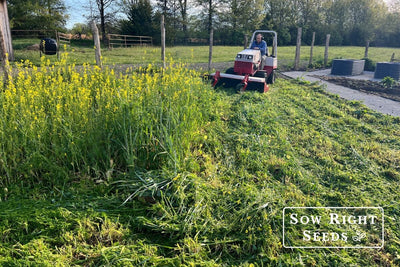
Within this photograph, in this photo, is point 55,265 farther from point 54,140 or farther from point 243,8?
point 243,8

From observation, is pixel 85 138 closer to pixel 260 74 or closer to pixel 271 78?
pixel 260 74

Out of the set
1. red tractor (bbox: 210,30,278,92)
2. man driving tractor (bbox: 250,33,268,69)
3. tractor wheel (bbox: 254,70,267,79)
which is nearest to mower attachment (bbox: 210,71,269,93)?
red tractor (bbox: 210,30,278,92)

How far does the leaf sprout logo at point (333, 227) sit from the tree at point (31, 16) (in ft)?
92.1

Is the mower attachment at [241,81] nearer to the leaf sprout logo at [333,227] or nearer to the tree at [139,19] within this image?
the leaf sprout logo at [333,227]

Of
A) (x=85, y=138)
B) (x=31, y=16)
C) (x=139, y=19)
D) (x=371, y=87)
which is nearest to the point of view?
(x=85, y=138)

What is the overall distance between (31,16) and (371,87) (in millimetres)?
27976

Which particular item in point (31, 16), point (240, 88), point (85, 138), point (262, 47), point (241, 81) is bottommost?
point (85, 138)

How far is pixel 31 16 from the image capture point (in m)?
25.7

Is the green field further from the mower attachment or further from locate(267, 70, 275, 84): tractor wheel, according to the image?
Answer: locate(267, 70, 275, 84): tractor wheel

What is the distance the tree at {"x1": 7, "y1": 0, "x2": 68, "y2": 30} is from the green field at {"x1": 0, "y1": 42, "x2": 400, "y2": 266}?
25.9 meters

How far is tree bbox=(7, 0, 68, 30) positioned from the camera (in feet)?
81.3

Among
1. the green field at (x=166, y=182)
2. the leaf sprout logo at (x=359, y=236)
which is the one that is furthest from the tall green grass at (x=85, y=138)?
the leaf sprout logo at (x=359, y=236)

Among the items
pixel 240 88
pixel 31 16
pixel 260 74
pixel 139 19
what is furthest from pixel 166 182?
pixel 31 16

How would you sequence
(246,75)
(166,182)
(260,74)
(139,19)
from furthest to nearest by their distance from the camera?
(139,19) → (260,74) → (246,75) → (166,182)
